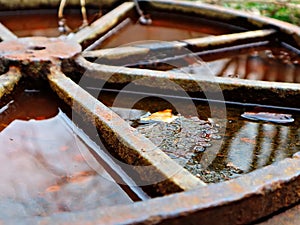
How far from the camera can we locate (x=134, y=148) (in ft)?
3.76

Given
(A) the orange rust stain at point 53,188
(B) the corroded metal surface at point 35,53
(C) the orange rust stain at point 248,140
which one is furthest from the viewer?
(B) the corroded metal surface at point 35,53

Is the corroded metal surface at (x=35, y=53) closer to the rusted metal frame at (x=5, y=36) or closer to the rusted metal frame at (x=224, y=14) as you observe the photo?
the rusted metal frame at (x=5, y=36)

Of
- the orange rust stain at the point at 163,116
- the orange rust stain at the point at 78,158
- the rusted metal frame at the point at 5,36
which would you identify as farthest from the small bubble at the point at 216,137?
the rusted metal frame at the point at 5,36

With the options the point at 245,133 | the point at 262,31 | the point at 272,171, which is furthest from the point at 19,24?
the point at 272,171

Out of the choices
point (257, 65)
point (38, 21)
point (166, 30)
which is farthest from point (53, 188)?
point (38, 21)

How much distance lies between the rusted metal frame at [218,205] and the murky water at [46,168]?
0.83 ft

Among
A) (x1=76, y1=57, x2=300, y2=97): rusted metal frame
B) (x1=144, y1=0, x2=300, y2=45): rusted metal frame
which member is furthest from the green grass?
(x1=76, y1=57, x2=300, y2=97): rusted metal frame

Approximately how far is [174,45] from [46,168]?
3.14ft

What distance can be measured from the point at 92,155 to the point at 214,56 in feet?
3.19

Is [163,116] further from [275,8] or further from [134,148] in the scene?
[275,8]

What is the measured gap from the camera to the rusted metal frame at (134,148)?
3.39 ft

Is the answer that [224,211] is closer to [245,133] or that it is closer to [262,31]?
[245,133]

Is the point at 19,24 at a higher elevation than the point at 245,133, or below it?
higher

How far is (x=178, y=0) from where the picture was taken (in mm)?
2646
